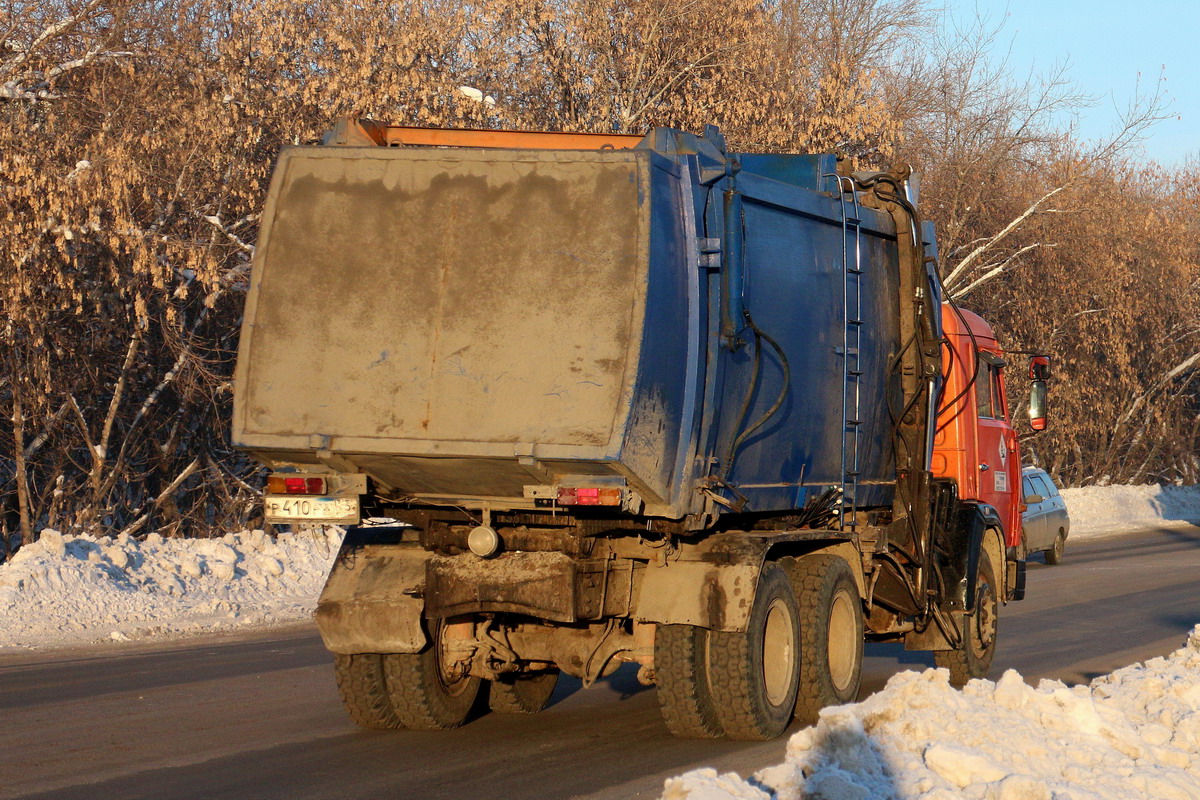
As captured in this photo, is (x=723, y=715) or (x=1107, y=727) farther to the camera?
(x=723, y=715)

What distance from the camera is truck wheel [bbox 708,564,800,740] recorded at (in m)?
8.07

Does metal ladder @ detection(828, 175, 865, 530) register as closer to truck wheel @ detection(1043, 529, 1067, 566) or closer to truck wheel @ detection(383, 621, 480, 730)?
truck wheel @ detection(383, 621, 480, 730)

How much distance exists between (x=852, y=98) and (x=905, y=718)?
776 inches

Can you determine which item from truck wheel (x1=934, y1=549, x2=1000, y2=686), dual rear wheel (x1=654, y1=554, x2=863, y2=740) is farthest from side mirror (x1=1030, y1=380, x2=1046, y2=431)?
dual rear wheel (x1=654, y1=554, x2=863, y2=740)

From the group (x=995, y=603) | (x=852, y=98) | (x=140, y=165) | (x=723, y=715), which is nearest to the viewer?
(x=723, y=715)

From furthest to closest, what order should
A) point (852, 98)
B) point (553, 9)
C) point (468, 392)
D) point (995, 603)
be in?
point (852, 98) → point (553, 9) → point (995, 603) → point (468, 392)

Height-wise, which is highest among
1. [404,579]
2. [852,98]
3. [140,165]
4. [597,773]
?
[852,98]

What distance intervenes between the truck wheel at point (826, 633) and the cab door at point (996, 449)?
2.50 metres

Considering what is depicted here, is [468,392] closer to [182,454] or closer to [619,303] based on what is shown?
[619,303]

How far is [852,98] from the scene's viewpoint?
25234 mm

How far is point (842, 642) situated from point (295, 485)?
3706 millimetres

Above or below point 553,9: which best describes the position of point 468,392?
below

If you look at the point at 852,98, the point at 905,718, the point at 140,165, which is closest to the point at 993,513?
the point at 905,718

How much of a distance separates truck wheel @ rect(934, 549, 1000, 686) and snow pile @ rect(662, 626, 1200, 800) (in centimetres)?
296
